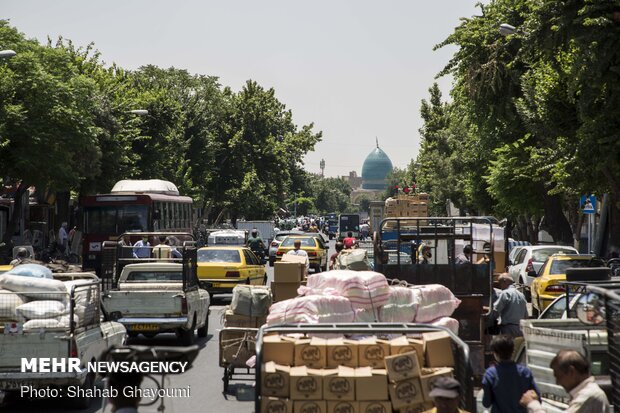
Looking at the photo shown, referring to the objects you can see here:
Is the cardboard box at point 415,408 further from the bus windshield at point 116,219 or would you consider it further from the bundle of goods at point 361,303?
the bus windshield at point 116,219

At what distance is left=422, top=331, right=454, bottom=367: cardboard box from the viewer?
25.5ft

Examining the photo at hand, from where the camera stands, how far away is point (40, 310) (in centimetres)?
1245

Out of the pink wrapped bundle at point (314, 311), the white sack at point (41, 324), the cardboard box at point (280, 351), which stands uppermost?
the pink wrapped bundle at point (314, 311)

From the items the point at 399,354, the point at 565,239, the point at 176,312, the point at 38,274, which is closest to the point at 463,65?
the point at 565,239

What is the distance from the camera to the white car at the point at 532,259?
92.0ft

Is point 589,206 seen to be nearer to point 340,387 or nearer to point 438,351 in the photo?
point 438,351

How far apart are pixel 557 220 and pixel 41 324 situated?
1327 inches

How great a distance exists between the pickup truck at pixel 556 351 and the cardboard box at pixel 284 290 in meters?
5.96

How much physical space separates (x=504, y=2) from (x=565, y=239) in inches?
425

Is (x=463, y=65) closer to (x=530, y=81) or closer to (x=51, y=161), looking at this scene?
(x=530, y=81)

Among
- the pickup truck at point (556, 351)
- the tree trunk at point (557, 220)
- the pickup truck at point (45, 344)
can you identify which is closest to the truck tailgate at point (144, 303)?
the pickup truck at point (45, 344)

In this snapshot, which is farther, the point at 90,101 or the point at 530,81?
the point at 90,101

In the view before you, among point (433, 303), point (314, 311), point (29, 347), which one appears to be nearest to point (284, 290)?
point (29, 347)

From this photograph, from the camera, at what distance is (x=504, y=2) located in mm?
37344
